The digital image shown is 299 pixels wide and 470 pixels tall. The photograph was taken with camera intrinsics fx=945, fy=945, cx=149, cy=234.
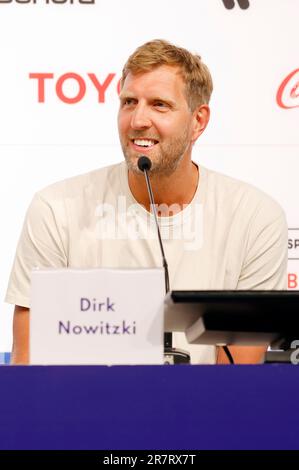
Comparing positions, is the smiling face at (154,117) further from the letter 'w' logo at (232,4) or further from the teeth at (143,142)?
the letter 'w' logo at (232,4)

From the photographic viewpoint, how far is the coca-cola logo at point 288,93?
2723 mm

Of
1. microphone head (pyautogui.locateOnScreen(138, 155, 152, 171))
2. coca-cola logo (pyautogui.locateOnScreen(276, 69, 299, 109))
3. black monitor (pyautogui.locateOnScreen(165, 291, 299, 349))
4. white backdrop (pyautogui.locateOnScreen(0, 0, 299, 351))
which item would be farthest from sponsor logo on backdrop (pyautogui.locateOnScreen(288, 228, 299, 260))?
black monitor (pyautogui.locateOnScreen(165, 291, 299, 349))

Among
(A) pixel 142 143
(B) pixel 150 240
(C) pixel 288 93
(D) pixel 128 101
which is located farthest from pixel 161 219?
(C) pixel 288 93

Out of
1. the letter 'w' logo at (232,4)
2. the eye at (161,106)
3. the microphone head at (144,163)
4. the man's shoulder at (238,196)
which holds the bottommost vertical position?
the microphone head at (144,163)

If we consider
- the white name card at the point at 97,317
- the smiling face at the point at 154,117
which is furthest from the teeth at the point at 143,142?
the white name card at the point at 97,317

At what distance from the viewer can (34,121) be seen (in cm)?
268

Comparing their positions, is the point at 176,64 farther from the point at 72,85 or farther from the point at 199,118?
the point at 72,85

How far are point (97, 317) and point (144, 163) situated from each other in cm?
80

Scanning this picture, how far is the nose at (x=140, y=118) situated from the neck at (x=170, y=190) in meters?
0.13

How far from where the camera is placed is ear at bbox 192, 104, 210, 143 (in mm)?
2367

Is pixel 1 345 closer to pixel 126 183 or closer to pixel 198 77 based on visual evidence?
pixel 126 183

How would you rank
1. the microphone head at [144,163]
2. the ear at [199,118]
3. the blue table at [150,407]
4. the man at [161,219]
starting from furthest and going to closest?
the ear at [199,118] < the man at [161,219] < the microphone head at [144,163] < the blue table at [150,407]

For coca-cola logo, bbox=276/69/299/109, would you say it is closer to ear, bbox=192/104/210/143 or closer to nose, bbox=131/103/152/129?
ear, bbox=192/104/210/143
